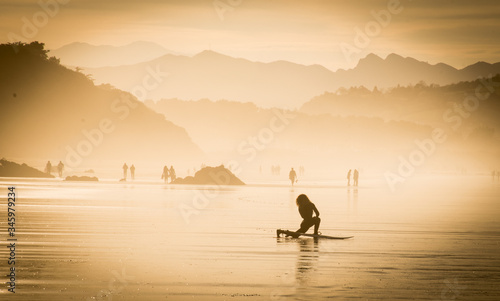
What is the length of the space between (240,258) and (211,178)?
2303 inches

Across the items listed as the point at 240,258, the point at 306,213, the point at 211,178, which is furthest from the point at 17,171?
the point at 240,258

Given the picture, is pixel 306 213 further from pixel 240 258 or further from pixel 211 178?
pixel 211 178

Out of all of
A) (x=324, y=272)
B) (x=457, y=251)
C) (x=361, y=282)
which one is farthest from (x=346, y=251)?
(x=361, y=282)

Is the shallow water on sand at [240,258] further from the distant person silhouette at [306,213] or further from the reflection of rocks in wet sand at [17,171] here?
the reflection of rocks in wet sand at [17,171]

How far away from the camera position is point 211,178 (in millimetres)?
75062

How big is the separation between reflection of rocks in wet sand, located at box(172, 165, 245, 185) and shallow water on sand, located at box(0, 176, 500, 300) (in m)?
43.5

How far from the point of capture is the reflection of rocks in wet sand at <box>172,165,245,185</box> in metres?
74.1

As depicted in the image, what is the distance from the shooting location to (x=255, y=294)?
12.2 metres

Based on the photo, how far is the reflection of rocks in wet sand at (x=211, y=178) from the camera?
7412 centimetres

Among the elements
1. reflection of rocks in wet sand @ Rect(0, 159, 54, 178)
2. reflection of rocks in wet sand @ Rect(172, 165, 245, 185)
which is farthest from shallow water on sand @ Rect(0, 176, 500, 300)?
reflection of rocks in wet sand @ Rect(0, 159, 54, 178)

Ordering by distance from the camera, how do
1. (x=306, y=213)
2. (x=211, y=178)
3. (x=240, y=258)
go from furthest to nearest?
(x=211, y=178) → (x=306, y=213) → (x=240, y=258)

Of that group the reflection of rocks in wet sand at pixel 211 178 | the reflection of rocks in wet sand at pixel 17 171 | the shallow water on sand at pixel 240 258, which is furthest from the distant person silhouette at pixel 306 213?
the reflection of rocks in wet sand at pixel 17 171

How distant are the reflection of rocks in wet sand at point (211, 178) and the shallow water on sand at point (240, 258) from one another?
43.5 m

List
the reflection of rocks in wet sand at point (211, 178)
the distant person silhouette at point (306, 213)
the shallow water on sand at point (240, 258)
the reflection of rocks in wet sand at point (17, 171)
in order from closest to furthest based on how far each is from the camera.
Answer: the shallow water on sand at point (240, 258), the distant person silhouette at point (306, 213), the reflection of rocks in wet sand at point (211, 178), the reflection of rocks in wet sand at point (17, 171)
